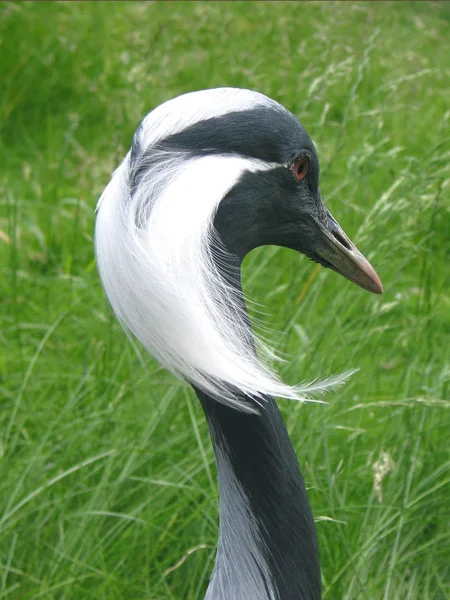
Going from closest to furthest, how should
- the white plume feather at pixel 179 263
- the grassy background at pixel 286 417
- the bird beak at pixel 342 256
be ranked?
the white plume feather at pixel 179 263 → the bird beak at pixel 342 256 → the grassy background at pixel 286 417

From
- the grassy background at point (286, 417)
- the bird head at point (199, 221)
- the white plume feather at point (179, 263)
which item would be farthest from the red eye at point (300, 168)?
the grassy background at point (286, 417)

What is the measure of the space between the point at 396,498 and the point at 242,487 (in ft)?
2.23

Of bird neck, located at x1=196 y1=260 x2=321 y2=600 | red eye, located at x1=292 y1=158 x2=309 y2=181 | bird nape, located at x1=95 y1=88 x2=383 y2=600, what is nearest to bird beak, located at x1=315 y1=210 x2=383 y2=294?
bird nape, located at x1=95 y1=88 x2=383 y2=600

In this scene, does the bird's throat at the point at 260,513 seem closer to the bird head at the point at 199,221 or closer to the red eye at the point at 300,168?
the bird head at the point at 199,221

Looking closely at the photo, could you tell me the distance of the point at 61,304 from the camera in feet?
11.5

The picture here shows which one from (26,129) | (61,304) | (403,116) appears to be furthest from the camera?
(26,129)

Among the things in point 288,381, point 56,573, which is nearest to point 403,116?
point 288,381

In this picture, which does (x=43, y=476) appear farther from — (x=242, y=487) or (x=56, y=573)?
(x=242, y=487)

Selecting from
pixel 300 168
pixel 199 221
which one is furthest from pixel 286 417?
pixel 199 221

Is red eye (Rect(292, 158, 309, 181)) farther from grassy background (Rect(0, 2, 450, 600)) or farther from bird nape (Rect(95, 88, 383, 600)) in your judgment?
grassy background (Rect(0, 2, 450, 600))

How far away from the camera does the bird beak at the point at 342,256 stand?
180 centimetres

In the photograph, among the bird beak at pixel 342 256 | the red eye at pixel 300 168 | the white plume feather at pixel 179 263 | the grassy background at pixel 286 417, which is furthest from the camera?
the grassy background at pixel 286 417

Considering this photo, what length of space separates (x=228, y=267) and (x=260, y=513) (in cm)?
43

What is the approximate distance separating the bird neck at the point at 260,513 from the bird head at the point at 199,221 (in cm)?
9
